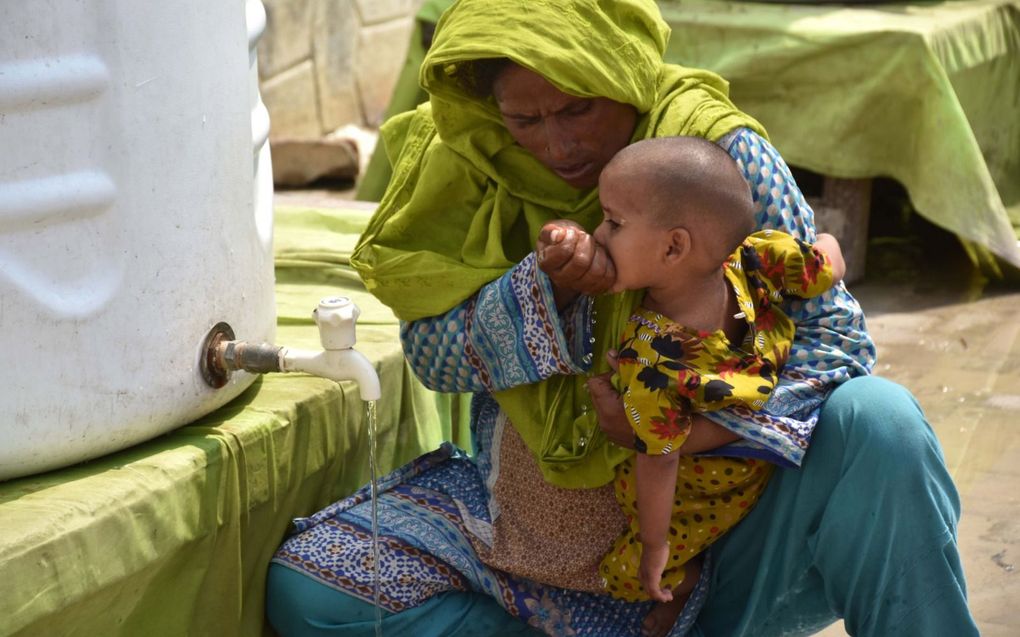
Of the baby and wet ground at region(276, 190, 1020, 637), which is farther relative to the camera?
wet ground at region(276, 190, 1020, 637)

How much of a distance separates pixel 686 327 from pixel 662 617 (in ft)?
1.78

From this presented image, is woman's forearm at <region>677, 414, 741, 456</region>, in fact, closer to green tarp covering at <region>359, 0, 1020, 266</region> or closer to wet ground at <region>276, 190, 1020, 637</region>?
wet ground at <region>276, 190, 1020, 637</region>

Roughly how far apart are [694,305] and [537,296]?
0.24 meters

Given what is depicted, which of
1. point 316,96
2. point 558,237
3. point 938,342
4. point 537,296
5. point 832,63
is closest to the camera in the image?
point 558,237

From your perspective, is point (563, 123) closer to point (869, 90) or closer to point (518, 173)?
point (518, 173)

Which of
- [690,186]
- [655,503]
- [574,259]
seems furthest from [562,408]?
[690,186]

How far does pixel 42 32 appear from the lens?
1.83 meters

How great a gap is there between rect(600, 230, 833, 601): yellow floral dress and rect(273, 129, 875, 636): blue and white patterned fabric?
0.17ft

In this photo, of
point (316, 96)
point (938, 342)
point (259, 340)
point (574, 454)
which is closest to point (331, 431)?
point (259, 340)

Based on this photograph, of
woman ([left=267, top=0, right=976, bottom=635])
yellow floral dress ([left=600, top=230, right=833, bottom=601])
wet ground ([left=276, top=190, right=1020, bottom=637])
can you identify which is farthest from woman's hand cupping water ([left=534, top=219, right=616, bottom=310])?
wet ground ([left=276, top=190, right=1020, bottom=637])

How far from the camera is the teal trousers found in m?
2.11

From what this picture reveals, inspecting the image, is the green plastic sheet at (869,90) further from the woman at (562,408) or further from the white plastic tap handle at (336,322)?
the white plastic tap handle at (336,322)

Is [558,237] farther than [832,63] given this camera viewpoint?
No

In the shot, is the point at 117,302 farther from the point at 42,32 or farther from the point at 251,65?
the point at 251,65
